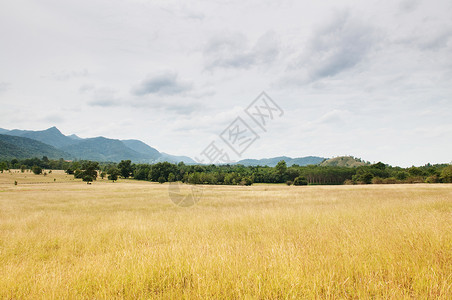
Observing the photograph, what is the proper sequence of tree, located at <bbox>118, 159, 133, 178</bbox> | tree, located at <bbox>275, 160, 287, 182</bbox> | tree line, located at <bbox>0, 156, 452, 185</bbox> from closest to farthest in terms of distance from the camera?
tree line, located at <bbox>0, 156, 452, 185</bbox>
tree, located at <bbox>118, 159, 133, 178</bbox>
tree, located at <bbox>275, 160, 287, 182</bbox>

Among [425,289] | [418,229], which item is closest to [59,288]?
[425,289]

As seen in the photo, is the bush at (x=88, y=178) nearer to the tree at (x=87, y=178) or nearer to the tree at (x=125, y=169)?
the tree at (x=87, y=178)

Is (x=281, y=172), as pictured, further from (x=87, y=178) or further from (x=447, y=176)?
(x=87, y=178)

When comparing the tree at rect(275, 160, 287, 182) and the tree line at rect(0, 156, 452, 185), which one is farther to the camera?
the tree at rect(275, 160, 287, 182)

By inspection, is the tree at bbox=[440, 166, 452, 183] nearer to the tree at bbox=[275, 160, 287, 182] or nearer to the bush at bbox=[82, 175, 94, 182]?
the tree at bbox=[275, 160, 287, 182]

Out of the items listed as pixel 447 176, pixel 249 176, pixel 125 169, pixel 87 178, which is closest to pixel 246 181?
pixel 249 176

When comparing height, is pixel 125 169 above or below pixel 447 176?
above

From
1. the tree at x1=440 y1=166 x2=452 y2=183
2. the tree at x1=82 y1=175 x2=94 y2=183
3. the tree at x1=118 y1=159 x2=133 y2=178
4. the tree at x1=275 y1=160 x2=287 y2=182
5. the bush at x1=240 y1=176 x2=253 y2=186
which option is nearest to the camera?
the tree at x1=440 y1=166 x2=452 y2=183

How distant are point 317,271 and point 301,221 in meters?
5.20

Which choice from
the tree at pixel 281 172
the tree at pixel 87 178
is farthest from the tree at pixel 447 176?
the tree at pixel 87 178

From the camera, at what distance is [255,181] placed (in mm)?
122938

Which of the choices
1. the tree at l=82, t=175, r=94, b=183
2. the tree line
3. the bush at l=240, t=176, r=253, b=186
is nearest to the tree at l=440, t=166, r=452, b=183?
the tree line

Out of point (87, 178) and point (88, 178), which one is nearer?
point (88, 178)

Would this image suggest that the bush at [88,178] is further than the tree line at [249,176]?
No
